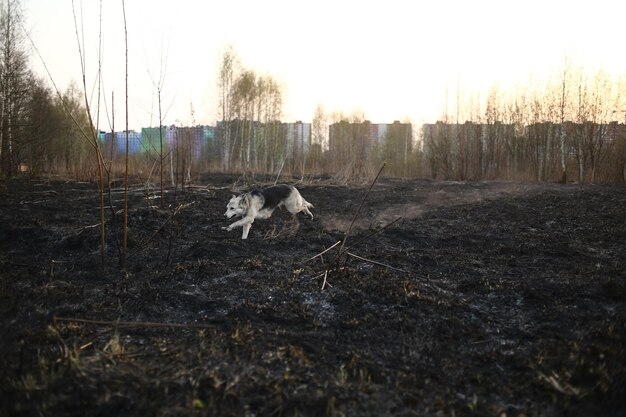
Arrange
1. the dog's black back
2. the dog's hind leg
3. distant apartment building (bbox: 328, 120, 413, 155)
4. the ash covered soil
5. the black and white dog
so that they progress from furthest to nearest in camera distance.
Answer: distant apartment building (bbox: 328, 120, 413, 155) → the dog's black back → the black and white dog → the dog's hind leg → the ash covered soil

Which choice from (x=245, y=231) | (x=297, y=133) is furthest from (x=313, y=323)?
(x=297, y=133)

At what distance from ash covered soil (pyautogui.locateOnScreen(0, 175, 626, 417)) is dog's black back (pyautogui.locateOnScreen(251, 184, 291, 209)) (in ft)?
2.57

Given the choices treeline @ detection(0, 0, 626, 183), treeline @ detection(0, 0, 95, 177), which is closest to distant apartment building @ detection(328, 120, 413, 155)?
treeline @ detection(0, 0, 626, 183)

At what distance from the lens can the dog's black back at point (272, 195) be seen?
743cm

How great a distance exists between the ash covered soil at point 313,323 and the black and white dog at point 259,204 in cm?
33

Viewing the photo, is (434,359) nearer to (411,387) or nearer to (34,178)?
(411,387)

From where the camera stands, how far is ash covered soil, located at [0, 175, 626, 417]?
7.53ft

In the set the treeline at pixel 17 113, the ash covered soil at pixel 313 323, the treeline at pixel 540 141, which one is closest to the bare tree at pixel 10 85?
the treeline at pixel 17 113

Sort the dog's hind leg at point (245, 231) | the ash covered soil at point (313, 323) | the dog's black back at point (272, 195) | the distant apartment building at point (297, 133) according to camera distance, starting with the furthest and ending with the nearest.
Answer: the distant apartment building at point (297, 133) < the dog's black back at point (272, 195) < the dog's hind leg at point (245, 231) < the ash covered soil at point (313, 323)

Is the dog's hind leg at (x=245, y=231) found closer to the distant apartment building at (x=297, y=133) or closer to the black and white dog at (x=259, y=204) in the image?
the black and white dog at (x=259, y=204)

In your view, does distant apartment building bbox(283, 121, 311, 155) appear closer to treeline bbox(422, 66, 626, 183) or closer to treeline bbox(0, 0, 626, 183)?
treeline bbox(0, 0, 626, 183)

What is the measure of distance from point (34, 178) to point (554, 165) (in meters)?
20.6

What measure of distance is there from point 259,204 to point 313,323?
4.13 meters

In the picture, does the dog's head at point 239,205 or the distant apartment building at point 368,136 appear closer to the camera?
the dog's head at point 239,205
